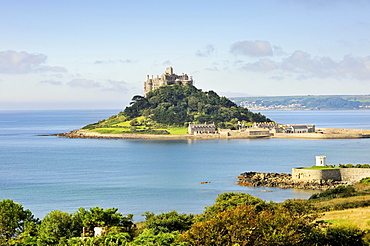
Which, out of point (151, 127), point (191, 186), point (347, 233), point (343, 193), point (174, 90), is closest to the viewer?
point (347, 233)

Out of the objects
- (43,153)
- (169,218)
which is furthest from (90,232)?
(43,153)

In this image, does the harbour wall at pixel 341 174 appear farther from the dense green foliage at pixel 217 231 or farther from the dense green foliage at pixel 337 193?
the dense green foliage at pixel 217 231

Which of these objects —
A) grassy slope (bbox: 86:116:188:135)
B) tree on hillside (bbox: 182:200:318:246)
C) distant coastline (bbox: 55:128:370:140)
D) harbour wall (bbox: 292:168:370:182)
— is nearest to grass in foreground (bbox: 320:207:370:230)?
tree on hillside (bbox: 182:200:318:246)

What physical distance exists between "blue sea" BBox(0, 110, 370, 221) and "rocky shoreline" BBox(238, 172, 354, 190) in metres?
1.25

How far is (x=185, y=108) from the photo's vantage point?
12125 centimetres

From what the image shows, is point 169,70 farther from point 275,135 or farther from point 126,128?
point 275,135

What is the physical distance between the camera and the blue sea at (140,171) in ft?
119

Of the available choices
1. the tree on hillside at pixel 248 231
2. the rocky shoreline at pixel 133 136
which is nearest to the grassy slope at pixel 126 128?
the rocky shoreline at pixel 133 136

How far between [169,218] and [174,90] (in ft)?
352

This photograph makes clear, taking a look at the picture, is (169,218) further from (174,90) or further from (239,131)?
(174,90)

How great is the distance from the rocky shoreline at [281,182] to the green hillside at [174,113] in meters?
58.5

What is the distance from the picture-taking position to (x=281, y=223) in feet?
51.9

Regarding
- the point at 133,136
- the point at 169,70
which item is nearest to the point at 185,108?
the point at 169,70

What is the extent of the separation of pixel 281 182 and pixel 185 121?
7125 cm
